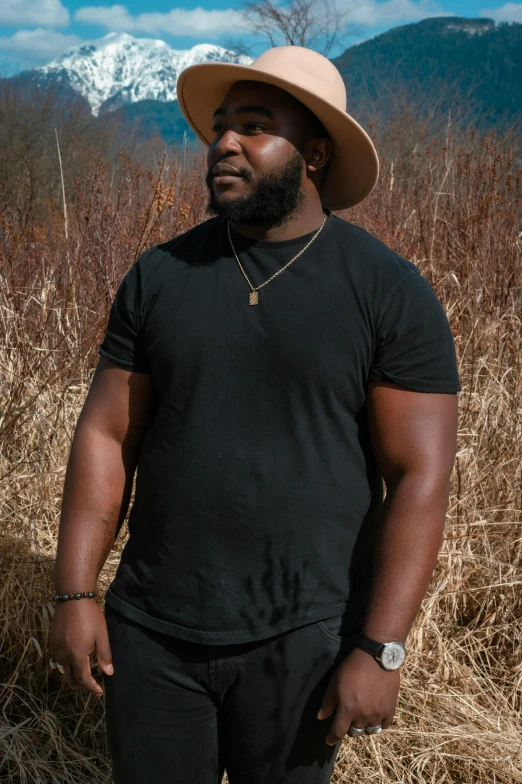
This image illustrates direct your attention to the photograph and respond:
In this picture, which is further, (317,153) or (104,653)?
(317,153)

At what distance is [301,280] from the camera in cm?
154

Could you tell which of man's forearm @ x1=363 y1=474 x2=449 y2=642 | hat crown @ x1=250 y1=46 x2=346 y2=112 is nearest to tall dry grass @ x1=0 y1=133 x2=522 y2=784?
man's forearm @ x1=363 y1=474 x2=449 y2=642

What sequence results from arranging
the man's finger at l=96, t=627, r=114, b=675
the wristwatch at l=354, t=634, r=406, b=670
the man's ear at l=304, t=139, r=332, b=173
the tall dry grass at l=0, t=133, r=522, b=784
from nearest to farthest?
the wristwatch at l=354, t=634, r=406, b=670 → the man's finger at l=96, t=627, r=114, b=675 → the man's ear at l=304, t=139, r=332, b=173 → the tall dry grass at l=0, t=133, r=522, b=784

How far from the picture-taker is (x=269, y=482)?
149 centimetres

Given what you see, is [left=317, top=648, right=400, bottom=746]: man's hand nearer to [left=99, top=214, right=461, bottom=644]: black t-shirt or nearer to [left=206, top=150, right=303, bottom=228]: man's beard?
[left=99, top=214, right=461, bottom=644]: black t-shirt

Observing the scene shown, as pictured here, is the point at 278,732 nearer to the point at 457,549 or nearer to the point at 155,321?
the point at 155,321

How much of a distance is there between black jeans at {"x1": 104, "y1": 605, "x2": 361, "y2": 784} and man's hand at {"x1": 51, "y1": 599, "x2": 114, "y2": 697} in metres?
0.02

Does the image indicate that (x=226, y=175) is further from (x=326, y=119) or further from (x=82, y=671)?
(x=82, y=671)

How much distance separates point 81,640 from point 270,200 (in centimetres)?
94

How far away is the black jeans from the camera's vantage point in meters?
1.49

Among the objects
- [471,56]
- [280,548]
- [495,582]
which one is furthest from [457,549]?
[471,56]

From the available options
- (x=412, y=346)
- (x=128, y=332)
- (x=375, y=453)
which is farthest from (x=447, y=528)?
(x=128, y=332)

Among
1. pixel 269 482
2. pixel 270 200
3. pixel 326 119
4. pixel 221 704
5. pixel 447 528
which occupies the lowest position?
pixel 447 528

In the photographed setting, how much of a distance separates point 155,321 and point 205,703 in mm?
743
